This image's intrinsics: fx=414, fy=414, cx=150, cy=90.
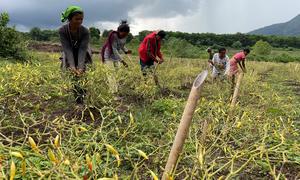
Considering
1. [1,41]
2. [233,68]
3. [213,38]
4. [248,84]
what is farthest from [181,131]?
[213,38]

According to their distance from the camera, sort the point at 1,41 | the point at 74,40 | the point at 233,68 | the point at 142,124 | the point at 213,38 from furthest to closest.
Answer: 1. the point at 213,38
2. the point at 1,41
3. the point at 233,68
4. the point at 74,40
5. the point at 142,124

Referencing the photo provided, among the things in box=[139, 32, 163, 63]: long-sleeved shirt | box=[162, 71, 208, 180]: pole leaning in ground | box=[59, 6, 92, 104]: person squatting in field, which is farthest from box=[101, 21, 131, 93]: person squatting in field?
box=[162, 71, 208, 180]: pole leaning in ground

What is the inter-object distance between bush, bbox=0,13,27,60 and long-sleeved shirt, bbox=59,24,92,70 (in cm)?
1008

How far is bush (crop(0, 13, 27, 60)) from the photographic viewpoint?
14.3m

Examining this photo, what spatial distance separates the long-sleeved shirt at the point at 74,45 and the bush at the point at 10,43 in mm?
10078

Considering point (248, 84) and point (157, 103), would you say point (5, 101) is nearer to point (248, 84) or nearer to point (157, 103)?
point (157, 103)

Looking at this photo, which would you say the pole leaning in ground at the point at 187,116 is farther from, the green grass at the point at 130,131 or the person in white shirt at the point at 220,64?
the person in white shirt at the point at 220,64

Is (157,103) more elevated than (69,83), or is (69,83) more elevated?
(69,83)

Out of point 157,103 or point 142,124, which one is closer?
point 142,124

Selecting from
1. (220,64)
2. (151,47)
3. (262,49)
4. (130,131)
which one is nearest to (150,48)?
(151,47)

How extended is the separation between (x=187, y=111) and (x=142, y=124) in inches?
79.8

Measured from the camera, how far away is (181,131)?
208cm

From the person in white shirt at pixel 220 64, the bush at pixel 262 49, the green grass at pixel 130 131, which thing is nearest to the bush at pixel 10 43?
the person in white shirt at pixel 220 64

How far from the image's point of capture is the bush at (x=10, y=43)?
1433 centimetres
